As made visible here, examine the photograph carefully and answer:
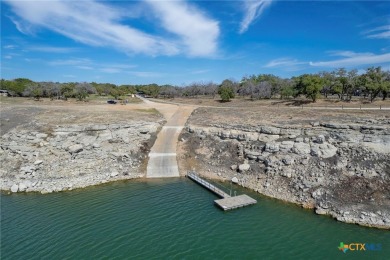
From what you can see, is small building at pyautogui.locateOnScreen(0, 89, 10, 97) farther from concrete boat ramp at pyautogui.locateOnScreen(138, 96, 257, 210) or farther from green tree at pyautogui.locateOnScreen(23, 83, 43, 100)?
concrete boat ramp at pyautogui.locateOnScreen(138, 96, 257, 210)

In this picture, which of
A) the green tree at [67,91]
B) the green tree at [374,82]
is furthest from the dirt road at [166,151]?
the green tree at [67,91]

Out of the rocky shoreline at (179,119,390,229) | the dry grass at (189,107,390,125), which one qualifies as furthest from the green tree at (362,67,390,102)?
the rocky shoreline at (179,119,390,229)

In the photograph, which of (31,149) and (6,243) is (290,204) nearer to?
(6,243)

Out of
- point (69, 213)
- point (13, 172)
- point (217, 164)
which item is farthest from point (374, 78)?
point (13, 172)

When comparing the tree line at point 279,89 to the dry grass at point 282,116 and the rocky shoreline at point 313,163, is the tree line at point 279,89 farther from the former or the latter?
the rocky shoreline at point 313,163

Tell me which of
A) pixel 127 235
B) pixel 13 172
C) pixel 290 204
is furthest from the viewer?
pixel 13 172

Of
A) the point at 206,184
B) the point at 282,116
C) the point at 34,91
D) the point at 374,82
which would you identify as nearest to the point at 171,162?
the point at 206,184
